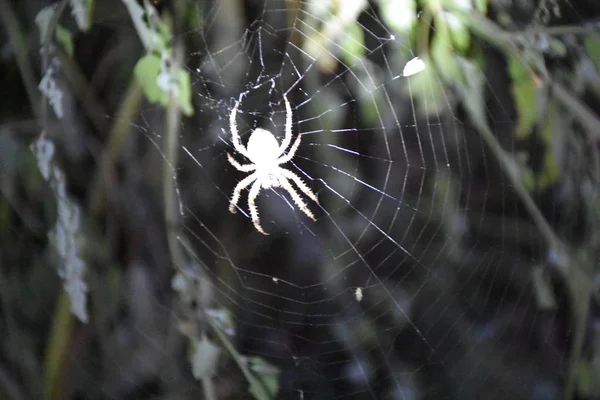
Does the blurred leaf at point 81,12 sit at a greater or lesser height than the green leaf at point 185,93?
greater

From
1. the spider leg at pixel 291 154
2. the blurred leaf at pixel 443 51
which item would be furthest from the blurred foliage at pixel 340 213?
the spider leg at pixel 291 154

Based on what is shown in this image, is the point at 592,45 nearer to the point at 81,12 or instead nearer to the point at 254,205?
the point at 254,205

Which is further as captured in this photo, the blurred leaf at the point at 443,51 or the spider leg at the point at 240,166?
the spider leg at the point at 240,166

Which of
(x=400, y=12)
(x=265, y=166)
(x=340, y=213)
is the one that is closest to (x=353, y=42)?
(x=400, y=12)

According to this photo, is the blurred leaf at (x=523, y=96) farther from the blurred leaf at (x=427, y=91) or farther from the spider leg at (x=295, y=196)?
the spider leg at (x=295, y=196)

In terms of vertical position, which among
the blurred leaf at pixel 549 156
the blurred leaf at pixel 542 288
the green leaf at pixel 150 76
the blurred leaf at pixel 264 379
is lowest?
the blurred leaf at pixel 542 288

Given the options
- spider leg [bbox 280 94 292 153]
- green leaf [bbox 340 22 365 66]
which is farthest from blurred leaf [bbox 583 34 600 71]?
spider leg [bbox 280 94 292 153]

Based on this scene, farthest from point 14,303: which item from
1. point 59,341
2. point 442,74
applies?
point 442,74
